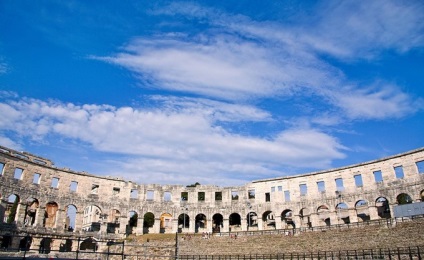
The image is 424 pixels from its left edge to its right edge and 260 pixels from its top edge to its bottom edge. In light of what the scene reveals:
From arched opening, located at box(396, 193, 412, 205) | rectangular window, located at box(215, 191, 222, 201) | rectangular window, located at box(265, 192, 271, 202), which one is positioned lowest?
arched opening, located at box(396, 193, 412, 205)

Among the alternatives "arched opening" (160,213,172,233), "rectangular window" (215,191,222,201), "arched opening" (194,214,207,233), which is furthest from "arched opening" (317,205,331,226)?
"arched opening" (160,213,172,233)

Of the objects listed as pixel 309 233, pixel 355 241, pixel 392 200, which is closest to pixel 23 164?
pixel 309 233

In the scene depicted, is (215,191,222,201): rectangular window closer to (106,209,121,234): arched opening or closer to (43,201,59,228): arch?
(106,209,121,234): arched opening

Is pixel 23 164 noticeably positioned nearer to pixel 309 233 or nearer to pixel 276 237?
pixel 276 237

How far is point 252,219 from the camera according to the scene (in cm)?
5756

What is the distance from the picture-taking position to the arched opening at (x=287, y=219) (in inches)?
2057

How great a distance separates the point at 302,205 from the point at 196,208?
55.0 feet

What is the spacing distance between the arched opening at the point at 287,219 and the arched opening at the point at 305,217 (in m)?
1.80

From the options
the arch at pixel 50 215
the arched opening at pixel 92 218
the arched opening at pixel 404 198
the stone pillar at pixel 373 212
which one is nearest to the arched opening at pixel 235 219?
the stone pillar at pixel 373 212

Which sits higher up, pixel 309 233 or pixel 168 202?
pixel 168 202

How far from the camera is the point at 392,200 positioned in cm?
4291

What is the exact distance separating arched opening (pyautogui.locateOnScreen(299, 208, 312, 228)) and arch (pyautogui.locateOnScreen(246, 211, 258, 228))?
7623mm

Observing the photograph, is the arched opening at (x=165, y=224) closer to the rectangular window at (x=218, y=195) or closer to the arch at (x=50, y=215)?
the rectangular window at (x=218, y=195)

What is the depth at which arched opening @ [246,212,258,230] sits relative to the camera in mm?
54287
